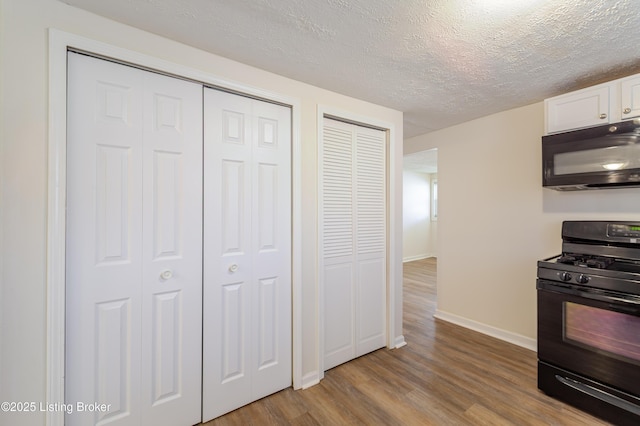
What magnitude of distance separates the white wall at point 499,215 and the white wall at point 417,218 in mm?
3888

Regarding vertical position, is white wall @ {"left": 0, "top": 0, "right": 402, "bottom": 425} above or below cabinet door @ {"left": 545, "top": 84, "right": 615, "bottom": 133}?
below

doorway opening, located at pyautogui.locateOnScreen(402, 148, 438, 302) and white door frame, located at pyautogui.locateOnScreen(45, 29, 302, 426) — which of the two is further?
doorway opening, located at pyautogui.locateOnScreen(402, 148, 438, 302)


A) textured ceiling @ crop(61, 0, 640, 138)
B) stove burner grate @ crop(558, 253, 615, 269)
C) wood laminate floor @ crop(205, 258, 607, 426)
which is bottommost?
wood laminate floor @ crop(205, 258, 607, 426)

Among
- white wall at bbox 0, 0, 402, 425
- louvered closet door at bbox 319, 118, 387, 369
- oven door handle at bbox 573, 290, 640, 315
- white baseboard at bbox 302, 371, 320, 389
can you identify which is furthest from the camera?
louvered closet door at bbox 319, 118, 387, 369

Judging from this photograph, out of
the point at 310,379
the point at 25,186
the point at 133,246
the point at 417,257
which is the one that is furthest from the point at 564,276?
the point at 417,257

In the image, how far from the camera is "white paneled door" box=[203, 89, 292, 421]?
1.78 metres

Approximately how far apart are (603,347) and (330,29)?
2562 mm

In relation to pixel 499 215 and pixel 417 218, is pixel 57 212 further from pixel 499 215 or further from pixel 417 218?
pixel 417 218

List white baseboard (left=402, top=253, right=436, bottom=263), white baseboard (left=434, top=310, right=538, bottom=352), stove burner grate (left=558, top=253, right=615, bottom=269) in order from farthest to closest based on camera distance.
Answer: white baseboard (left=402, top=253, right=436, bottom=263) → white baseboard (left=434, top=310, right=538, bottom=352) → stove burner grate (left=558, top=253, right=615, bottom=269)

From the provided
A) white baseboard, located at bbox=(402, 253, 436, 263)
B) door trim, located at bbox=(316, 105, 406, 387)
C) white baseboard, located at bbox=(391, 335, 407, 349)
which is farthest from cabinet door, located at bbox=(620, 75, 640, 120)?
white baseboard, located at bbox=(402, 253, 436, 263)

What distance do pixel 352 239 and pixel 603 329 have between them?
1.75m

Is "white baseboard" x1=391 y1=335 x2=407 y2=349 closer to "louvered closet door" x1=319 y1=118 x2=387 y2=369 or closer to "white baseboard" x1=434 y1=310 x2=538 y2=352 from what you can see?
"louvered closet door" x1=319 y1=118 x2=387 y2=369

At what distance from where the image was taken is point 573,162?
2137mm

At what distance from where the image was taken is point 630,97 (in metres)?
1.85
